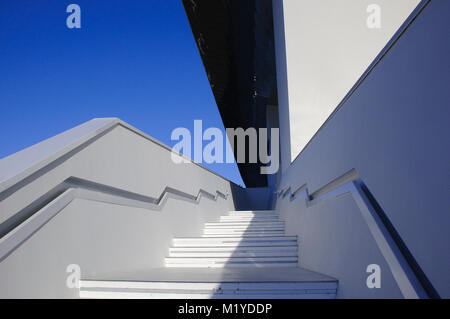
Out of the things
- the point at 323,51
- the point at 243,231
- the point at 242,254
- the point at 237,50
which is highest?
the point at 237,50

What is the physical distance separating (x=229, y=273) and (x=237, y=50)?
12.4 m

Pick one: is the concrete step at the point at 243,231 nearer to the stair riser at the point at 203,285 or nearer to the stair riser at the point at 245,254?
the stair riser at the point at 245,254

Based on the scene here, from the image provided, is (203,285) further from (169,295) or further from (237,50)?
(237,50)

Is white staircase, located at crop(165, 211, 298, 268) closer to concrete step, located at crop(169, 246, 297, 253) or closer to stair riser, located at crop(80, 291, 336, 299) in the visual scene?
concrete step, located at crop(169, 246, 297, 253)

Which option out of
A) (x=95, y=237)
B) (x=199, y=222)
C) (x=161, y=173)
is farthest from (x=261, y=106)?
(x=95, y=237)

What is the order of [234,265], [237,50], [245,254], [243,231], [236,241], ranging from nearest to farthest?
[234,265] → [245,254] → [236,241] → [243,231] → [237,50]

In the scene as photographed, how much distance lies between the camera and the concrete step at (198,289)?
2.11m

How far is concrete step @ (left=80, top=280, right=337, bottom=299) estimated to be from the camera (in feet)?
6.91

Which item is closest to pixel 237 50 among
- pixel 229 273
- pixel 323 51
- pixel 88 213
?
pixel 323 51

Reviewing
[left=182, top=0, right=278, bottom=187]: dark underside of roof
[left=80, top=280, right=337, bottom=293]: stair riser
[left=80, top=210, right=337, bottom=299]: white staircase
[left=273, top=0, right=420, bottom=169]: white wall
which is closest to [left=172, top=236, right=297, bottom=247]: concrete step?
[left=80, top=210, right=337, bottom=299]: white staircase

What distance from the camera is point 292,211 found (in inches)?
172

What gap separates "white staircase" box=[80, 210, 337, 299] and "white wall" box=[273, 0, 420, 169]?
2337 millimetres

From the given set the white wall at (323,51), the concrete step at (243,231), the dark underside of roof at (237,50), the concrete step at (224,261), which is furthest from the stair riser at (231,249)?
the dark underside of roof at (237,50)

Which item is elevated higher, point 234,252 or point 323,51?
point 323,51
